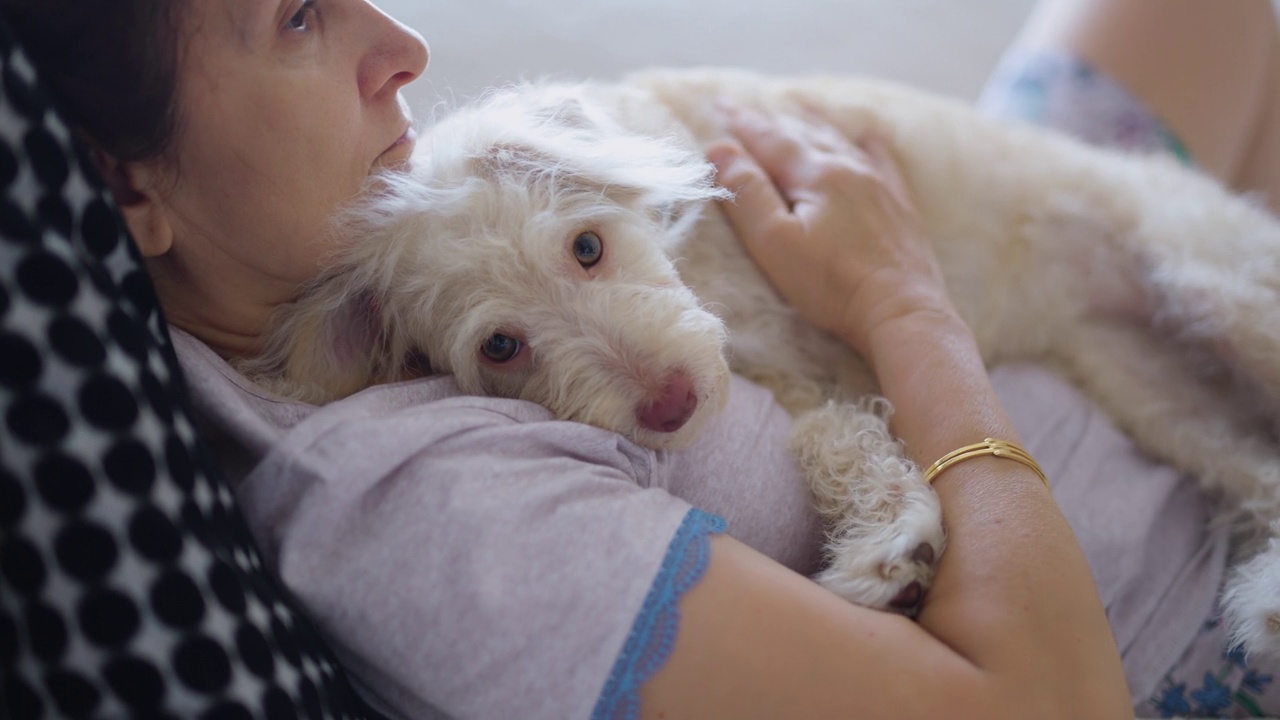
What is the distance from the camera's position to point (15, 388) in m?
0.64

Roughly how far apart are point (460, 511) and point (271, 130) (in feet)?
1.72

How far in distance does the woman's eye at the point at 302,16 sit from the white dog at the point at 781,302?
0.76ft

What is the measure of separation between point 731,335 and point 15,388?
1.13 m

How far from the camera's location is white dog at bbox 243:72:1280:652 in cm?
113

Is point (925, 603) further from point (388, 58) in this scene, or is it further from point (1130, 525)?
point (388, 58)

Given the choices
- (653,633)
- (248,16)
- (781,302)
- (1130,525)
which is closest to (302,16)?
(248,16)

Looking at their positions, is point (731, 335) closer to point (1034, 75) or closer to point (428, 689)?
point (428, 689)

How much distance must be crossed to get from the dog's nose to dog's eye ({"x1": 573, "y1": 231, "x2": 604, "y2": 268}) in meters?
0.26

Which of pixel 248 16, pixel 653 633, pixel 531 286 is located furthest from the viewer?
pixel 531 286

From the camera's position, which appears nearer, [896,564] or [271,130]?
[271,130]

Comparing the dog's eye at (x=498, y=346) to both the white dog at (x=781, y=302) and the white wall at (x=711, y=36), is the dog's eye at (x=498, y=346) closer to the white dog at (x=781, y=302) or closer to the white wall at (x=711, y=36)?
the white dog at (x=781, y=302)

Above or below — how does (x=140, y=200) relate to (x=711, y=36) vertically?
below

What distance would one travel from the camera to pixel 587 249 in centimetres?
123

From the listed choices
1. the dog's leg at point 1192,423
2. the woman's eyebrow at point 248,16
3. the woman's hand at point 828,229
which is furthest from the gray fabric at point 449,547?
the dog's leg at point 1192,423
